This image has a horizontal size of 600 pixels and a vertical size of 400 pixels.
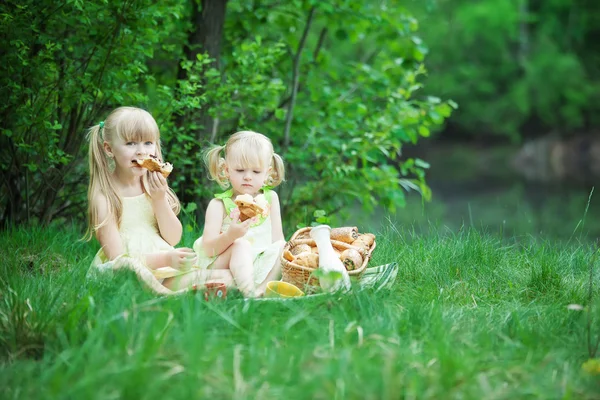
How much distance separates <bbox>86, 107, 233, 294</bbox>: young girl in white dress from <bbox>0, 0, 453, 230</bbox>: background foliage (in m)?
0.78

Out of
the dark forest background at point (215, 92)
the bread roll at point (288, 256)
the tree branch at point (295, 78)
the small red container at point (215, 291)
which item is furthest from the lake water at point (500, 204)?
the small red container at point (215, 291)

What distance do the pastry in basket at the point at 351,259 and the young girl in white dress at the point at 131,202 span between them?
547 mm

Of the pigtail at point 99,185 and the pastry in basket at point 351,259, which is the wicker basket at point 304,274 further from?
the pigtail at point 99,185

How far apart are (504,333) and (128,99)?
3.02 m

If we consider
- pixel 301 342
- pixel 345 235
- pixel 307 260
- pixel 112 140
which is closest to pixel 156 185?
pixel 112 140

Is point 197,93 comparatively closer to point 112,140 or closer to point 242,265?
point 112,140

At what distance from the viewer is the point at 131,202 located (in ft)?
11.8

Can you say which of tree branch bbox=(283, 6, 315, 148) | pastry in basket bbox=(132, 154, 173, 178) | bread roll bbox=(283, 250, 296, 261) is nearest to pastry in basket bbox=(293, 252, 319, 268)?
bread roll bbox=(283, 250, 296, 261)

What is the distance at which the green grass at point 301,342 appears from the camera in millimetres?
1992

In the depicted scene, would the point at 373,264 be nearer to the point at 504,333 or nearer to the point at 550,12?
the point at 504,333

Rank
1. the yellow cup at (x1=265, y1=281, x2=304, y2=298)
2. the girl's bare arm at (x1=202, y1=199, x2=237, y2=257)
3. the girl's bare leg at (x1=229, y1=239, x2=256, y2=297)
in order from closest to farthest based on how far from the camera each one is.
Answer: the yellow cup at (x1=265, y1=281, x2=304, y2=298), the girl's bare leg at (x1=229, y1=239, x2=256, y2=297), the girl's bare arm at (x1=202, y1=199, x2=237, y2=257)

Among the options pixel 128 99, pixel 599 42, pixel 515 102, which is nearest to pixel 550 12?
pixel 599 42

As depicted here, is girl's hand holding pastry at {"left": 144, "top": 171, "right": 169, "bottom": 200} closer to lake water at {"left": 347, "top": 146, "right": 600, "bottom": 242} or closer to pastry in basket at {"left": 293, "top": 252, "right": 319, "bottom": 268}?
pastry in basket at {"left": 293, "top": 252, "right": 319, "bottom": 268}

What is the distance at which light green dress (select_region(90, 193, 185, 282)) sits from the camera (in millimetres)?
3514
